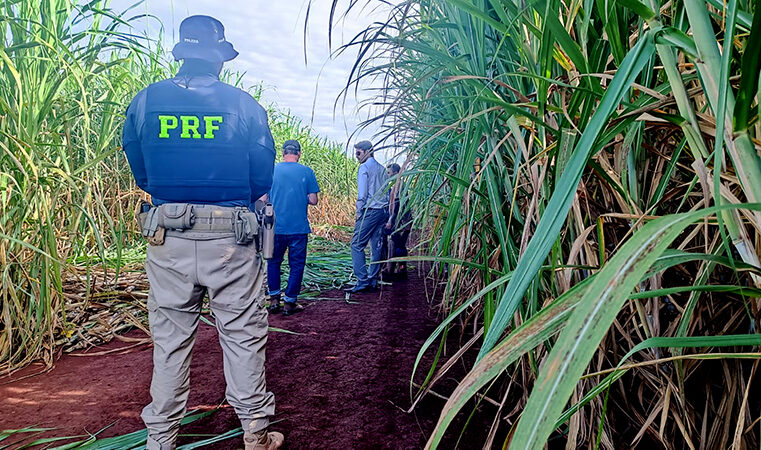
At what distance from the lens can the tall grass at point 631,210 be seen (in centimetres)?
32

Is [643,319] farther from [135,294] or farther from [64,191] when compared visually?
[135,294]

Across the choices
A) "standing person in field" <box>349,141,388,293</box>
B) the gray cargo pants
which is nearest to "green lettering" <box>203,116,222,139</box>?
the gray cargo pants

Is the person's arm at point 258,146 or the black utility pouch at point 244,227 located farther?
the person's arm at point 258,146

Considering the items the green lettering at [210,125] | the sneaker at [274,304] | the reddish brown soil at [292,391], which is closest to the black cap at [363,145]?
the sneaker at [274,304]

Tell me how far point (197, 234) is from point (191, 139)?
0.41 meters

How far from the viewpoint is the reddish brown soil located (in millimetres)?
1771

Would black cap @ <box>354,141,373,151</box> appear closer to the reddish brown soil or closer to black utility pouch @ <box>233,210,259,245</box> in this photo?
the reddish brown soil

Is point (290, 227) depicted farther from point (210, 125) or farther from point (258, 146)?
point (210, 125)

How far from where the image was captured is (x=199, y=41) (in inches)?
73.5

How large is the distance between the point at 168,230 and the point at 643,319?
1710 mm

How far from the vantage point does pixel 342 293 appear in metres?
4.68

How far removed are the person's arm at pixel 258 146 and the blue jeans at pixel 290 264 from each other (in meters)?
1.90

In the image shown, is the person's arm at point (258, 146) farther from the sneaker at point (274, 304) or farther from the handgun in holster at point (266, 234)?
the sneaker at point (274, 304)

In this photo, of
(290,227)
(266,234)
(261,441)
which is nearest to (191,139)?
(266,234)
